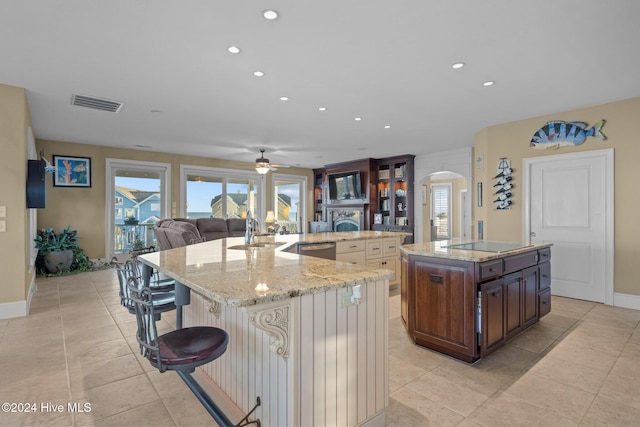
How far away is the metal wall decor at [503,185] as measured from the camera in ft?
16.5

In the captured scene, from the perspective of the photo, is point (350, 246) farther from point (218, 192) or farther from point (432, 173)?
point (218, 192)

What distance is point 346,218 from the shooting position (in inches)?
370

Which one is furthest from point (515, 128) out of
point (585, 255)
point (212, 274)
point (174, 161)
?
point (174, 161)

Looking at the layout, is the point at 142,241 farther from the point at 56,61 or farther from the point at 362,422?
the point at 362,422

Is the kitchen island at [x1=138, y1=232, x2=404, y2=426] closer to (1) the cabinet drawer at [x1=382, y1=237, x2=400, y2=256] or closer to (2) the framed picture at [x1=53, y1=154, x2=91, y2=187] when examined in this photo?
(1) the cabinet drawer at [x1=382, y1=237, x2=400, y2=256]

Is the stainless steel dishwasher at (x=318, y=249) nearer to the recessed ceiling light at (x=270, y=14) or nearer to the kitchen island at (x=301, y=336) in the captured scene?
the kitchen island at (x=301, y=336)

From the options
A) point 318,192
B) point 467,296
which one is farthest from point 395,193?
point 467,296

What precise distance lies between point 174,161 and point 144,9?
6017mm

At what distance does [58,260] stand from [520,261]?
23.7ft

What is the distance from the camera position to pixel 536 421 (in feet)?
5.97

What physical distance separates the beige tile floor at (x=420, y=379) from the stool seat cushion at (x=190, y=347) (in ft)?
2.08

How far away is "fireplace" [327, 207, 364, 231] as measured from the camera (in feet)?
29.6


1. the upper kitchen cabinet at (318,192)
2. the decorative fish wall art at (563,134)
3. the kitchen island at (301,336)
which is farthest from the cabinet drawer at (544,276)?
the upper kitchen cabinet at (318,192)

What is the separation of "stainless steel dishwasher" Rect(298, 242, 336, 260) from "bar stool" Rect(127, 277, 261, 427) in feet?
6.95
